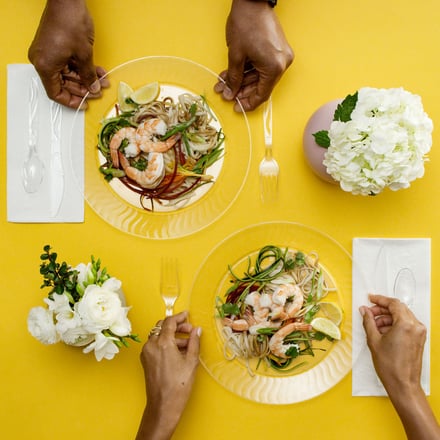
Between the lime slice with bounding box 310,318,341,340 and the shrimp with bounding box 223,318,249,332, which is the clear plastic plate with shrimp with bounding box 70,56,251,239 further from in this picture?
the lime slice with bounding box 310,318,341,340

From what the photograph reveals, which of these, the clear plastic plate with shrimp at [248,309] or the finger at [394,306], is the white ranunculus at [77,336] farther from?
the finger at [394,306]

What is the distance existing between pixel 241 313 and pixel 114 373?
1.20ft

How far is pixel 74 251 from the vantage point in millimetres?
1197

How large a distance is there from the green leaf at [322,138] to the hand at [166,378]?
536mm

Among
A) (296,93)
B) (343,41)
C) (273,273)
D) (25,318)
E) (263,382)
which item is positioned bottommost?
(263,382)

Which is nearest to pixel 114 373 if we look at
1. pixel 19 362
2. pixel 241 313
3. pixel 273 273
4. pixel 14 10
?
pixel 19 362

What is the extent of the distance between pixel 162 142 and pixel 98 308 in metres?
0.41

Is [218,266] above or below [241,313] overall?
above

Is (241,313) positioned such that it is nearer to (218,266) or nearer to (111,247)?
(218,266)

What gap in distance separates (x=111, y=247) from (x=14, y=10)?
0.65 metres

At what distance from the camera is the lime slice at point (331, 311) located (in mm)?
1158

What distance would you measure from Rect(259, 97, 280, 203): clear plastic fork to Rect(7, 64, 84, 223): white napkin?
0.45m

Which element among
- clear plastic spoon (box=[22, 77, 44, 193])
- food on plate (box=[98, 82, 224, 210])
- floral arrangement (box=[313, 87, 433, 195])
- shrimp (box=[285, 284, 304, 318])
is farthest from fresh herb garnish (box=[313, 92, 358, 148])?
clear plastic spoon (box=[22, 77, 44, 193])

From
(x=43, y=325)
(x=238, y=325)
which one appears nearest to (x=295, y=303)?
(x=238, y=325)
